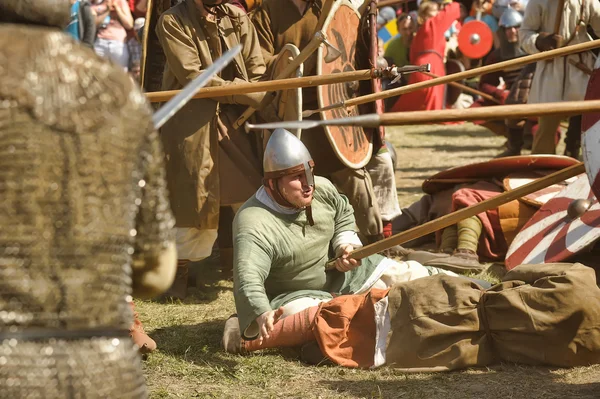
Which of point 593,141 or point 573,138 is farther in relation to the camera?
point 573,138

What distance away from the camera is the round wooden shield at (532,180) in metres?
6.32

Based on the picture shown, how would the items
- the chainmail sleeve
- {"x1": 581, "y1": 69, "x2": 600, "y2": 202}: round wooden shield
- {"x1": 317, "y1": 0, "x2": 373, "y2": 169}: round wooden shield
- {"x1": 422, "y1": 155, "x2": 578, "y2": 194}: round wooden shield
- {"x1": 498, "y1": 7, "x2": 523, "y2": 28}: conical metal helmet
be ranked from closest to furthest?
the chainmail sleeve, {"x1": 581, "y1": 69, "x2": 600, "y2": 202}: round wooden shield, {"x1": 317, "y1": 0, "x2": 373, "y2": 169}: round wooden shield, {"x1": 422, "y1": 155, "x2": 578, "y2": 194}: round wooden shield, {"x1": 498, "y1": 7, "x2": 523, "y2": 28}: conical metal helmet

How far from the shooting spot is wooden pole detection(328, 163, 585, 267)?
14.0ft

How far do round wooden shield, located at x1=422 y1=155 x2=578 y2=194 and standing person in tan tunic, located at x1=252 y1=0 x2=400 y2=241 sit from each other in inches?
32.3

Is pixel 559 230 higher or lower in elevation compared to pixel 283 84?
lower

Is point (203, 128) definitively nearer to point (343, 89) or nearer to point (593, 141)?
point (343, 89)

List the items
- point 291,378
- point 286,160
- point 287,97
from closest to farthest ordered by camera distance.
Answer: point 291,378 < point 286,160 < point 287,97

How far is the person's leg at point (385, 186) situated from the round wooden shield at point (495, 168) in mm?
405

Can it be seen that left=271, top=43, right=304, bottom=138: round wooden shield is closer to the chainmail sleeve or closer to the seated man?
the seated man

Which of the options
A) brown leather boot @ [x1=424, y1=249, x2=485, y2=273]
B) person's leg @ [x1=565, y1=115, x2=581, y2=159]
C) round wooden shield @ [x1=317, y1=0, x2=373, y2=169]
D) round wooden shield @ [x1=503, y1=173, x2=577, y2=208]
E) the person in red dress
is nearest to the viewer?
round wooden shield @ [x1=317, y1=0, x2=373, y2=169]

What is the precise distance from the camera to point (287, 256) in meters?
4.81

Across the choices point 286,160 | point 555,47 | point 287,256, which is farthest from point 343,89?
point 555,47

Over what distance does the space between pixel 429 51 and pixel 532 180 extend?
7.10 meters

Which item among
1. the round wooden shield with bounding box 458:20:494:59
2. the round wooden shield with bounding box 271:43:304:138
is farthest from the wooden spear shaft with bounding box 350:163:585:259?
the round wooden shield with bounding box 458:20:494:59
